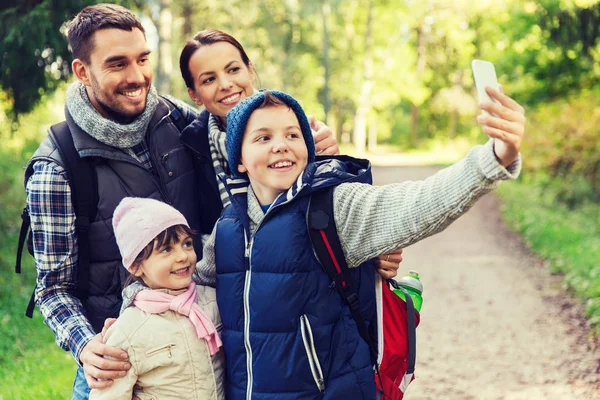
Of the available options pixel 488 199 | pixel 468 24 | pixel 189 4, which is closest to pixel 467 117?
pixel 468 24

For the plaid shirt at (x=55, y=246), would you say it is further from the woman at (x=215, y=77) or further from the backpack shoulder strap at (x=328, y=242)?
the backpack shoulder strap at (x=328, y=242)

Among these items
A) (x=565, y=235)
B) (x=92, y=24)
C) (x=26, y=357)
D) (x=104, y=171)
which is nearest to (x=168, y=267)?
(x=104, y=171)

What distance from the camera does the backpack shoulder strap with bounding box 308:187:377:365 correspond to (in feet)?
6.81

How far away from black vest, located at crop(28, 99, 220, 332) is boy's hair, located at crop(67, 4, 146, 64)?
11.3 inches

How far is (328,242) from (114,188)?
3.32 feet

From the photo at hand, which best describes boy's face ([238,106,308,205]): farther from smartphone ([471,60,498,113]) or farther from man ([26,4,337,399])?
smartphone ([471,60,498,113])

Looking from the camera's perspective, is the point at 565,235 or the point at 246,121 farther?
the point at 565,235

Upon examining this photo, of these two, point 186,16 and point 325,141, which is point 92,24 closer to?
point 325,141

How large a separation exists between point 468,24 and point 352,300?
3726 cm

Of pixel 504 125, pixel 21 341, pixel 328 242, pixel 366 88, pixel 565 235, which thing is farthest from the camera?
pixel 366 88

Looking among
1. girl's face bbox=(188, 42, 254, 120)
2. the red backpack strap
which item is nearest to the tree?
girl's face bbox=(188, 42, 254, 120)

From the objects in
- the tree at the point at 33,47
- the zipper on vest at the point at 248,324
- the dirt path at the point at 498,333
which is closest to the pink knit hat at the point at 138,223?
the zipper on vest at the point at 248,324

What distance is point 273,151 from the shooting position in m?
2.22

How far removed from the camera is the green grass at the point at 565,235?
768 cm
